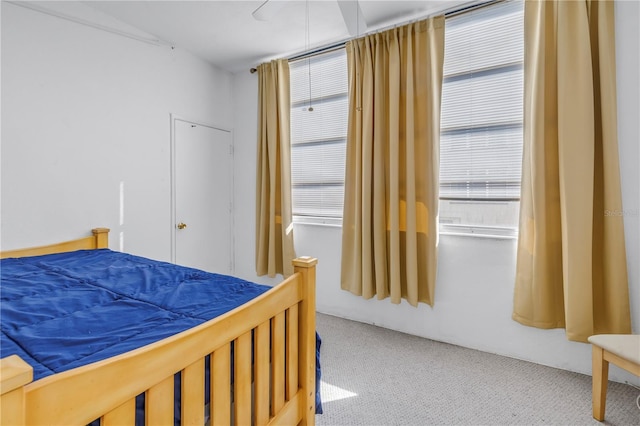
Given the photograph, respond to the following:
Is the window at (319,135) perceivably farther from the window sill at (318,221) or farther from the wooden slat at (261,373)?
the wooden slat at (261,373)

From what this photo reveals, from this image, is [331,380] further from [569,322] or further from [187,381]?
[569,322]

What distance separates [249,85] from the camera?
11.6 feet

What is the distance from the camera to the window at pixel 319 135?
2.99 meters

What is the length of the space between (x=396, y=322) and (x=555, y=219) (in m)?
1.41

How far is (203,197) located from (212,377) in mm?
2736

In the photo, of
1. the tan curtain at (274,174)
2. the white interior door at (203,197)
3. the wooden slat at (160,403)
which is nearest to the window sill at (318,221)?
the tan curtain at (274,174)

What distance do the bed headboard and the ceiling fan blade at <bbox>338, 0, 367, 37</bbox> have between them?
252 centimetres

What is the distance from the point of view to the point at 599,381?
5.25 ft

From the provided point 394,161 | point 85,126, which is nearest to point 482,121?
point 394,161

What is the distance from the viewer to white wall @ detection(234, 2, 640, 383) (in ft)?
6.05

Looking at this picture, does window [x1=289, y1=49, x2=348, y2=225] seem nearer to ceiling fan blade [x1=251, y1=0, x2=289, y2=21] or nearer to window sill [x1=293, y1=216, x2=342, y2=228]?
window sill [x1=293, y1=216, x2=342, y2=228]

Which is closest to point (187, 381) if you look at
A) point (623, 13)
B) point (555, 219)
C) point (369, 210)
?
point (369, 210)

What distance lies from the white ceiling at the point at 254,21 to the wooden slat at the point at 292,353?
Result: 80.8 inches

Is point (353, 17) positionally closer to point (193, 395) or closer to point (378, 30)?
point (378, 30)
